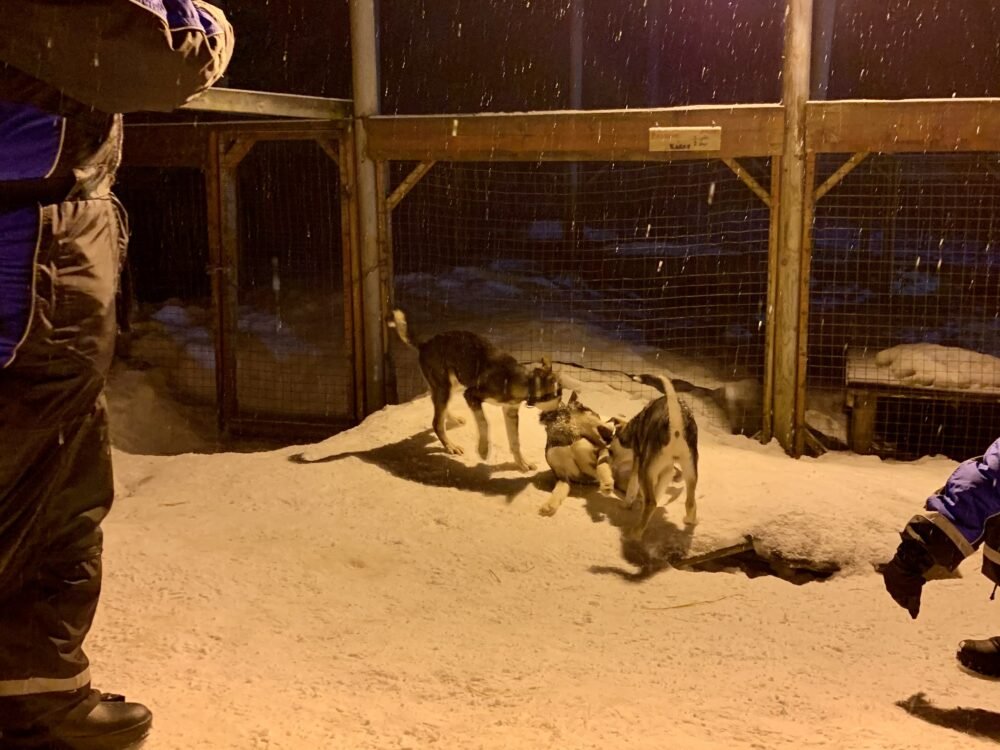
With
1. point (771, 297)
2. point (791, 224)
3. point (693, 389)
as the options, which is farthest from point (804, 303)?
point (693, 389)

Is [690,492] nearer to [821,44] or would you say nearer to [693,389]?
[693,389]

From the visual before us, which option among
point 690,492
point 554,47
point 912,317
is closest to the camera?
point 690,492

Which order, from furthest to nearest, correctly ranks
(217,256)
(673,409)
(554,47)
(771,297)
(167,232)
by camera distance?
(554,47), (167,232), (217,256), (771,297), (673,409)

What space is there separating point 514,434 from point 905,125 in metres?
3.42

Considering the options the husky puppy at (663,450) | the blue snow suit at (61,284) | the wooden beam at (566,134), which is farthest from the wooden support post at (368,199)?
the blue snow suit at (61,284)

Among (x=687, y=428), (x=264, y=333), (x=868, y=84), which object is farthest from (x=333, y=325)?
(x=868, y=84)

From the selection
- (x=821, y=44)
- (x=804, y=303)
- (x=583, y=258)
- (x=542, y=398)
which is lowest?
(x=542, y=398)

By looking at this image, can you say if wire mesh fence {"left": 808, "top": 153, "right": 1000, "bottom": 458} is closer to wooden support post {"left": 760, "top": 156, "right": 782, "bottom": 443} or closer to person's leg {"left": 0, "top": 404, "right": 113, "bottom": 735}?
wooden support post {"left": 760, "top": 156, "right": 782, "bottom": 443}

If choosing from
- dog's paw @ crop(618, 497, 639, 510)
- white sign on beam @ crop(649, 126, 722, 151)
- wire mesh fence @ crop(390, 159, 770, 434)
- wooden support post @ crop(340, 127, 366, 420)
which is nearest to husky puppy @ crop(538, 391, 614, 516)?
dog's paw @ crop(618, 497, 639, 510)

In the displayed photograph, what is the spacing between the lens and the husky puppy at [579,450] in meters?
6.32

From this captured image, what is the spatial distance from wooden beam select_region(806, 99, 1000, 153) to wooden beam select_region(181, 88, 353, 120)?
363 cm

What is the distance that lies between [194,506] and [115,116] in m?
3.56

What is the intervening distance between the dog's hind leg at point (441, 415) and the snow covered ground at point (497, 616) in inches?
7.3

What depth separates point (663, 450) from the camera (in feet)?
17.8
